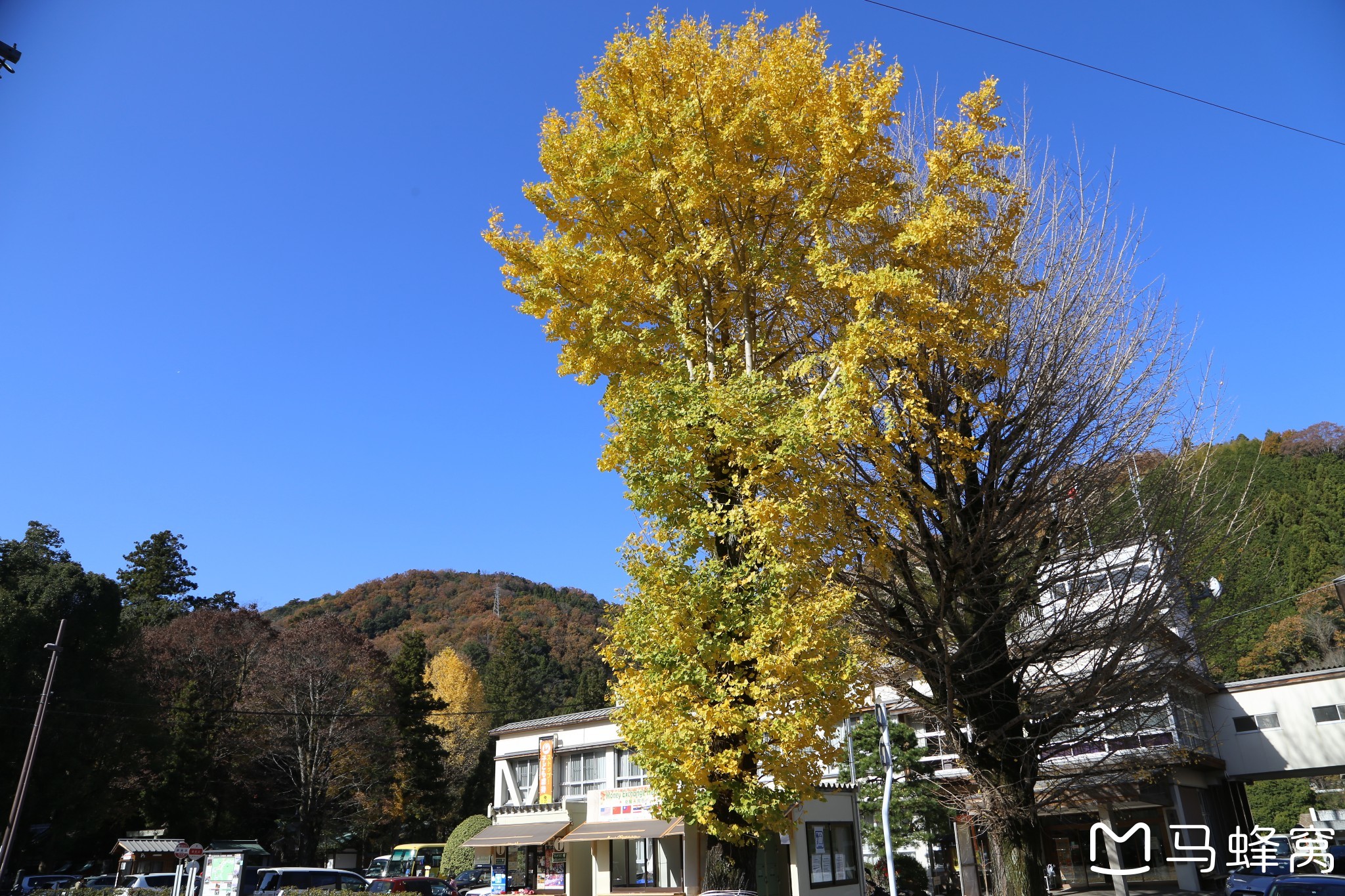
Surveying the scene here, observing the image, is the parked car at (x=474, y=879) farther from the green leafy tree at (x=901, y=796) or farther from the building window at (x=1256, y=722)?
the building window at (x=1256, y=722)

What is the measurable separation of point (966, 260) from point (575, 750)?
23.4 metres

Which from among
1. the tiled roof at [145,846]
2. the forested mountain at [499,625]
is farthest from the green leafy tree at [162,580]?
the tiled roof at [145,846]

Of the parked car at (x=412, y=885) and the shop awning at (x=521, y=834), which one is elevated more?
the shop awning at (x=521, y=834)

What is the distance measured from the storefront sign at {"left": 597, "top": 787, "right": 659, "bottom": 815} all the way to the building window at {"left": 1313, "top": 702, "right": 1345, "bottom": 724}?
20340 millimetres

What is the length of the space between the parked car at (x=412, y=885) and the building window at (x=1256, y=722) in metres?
25.6

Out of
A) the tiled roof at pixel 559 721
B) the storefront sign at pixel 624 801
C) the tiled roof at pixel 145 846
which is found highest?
the tiled roof at pixel 559 721

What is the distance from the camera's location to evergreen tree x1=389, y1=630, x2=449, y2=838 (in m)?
39.3

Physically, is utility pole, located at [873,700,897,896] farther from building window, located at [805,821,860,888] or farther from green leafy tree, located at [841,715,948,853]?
green leafy tree, located at [841,715,948,853]

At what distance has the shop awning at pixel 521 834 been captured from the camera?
2420 cm

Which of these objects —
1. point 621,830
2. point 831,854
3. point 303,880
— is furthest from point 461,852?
point 831,854

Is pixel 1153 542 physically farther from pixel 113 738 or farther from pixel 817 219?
pixel 113 738

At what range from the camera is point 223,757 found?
3500 cm

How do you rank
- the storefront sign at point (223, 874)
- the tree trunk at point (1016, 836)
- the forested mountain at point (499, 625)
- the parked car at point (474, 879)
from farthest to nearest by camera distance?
the forested mountain at point (499, 625) < the parked car at point (474, 879) < the storefront sign at point (223, 874) < the tree trunk at point (1016, 836)

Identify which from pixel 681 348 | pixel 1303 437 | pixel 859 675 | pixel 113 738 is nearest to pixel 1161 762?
pixel 859 675
